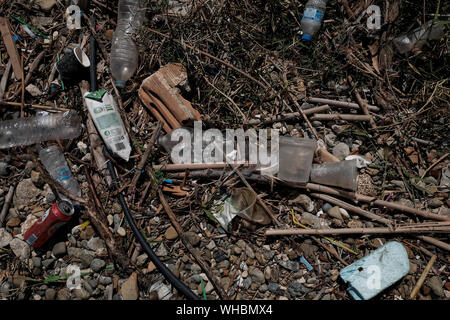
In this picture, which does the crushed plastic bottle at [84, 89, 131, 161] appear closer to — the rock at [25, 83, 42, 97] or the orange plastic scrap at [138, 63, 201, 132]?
the orange plastic scrap at [138, 63, 201, 132]

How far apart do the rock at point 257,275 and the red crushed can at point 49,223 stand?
116 cm

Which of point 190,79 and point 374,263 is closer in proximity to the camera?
point 374,263

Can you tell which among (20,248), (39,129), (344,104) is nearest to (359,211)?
(344,104)

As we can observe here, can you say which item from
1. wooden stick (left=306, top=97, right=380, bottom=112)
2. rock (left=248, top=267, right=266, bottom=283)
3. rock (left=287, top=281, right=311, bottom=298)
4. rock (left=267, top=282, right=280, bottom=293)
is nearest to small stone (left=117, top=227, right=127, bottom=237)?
rock (left=248, top=267, right=266, bottom=283)

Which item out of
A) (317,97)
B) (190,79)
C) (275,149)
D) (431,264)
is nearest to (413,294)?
(431,264)

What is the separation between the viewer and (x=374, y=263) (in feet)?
6.48

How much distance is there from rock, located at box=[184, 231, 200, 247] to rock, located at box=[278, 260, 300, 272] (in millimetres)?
531

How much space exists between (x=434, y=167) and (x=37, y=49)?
9.91 ft

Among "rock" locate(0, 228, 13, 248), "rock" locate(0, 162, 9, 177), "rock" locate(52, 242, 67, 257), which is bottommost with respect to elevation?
"rock" locate(0, 228, 13, 248)

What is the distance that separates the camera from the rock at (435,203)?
214cm

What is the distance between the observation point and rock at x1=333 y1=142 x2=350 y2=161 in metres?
2.27

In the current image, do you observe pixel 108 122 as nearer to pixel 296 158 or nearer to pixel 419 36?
pixel 296 158
